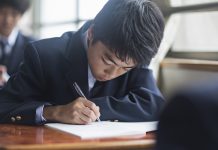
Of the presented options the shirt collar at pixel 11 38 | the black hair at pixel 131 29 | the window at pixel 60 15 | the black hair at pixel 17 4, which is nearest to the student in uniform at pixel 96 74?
the black hair at pixel 131 29

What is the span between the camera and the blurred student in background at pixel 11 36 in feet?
9.05

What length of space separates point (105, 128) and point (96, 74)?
25cm

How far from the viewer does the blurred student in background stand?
276cm

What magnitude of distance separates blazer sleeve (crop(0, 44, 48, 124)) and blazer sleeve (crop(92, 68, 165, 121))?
0.70 ft

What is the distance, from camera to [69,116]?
1.29m

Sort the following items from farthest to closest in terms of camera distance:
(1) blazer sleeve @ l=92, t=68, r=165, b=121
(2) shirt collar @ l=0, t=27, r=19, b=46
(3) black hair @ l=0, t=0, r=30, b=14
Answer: (2) shirt collar @ l=0, t=27, r=19, b=46 < (3) black hair @ l=0, t=0, r=30, b=14 < (1) blazer sleeve @ l=92, t=68, r=165, b=121

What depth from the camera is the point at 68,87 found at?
58.8 inches

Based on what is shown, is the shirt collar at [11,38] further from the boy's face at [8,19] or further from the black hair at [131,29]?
the black hair at [131,29]

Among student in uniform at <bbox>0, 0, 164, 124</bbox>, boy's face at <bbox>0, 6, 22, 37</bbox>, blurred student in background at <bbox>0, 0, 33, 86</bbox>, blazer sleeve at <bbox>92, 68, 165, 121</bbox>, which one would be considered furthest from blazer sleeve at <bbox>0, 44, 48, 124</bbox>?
boy's face at <bbox>0, 6, 22, 37</bbox>

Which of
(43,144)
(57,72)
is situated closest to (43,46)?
(57,72)

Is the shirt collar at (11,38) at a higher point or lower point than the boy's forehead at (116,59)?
lower

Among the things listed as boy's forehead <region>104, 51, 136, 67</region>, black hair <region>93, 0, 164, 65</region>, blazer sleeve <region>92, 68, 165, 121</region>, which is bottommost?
blazer sleeve <region>92, 68, 165, 121</region>

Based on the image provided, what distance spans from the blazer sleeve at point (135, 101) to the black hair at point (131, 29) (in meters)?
0.18

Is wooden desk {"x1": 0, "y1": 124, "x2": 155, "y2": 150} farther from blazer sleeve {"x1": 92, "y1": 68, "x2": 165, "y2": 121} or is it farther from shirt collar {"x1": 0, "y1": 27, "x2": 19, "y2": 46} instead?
shirt collar {"x1": 0, "y1": 27, "x2": 19, "y2": 46}
